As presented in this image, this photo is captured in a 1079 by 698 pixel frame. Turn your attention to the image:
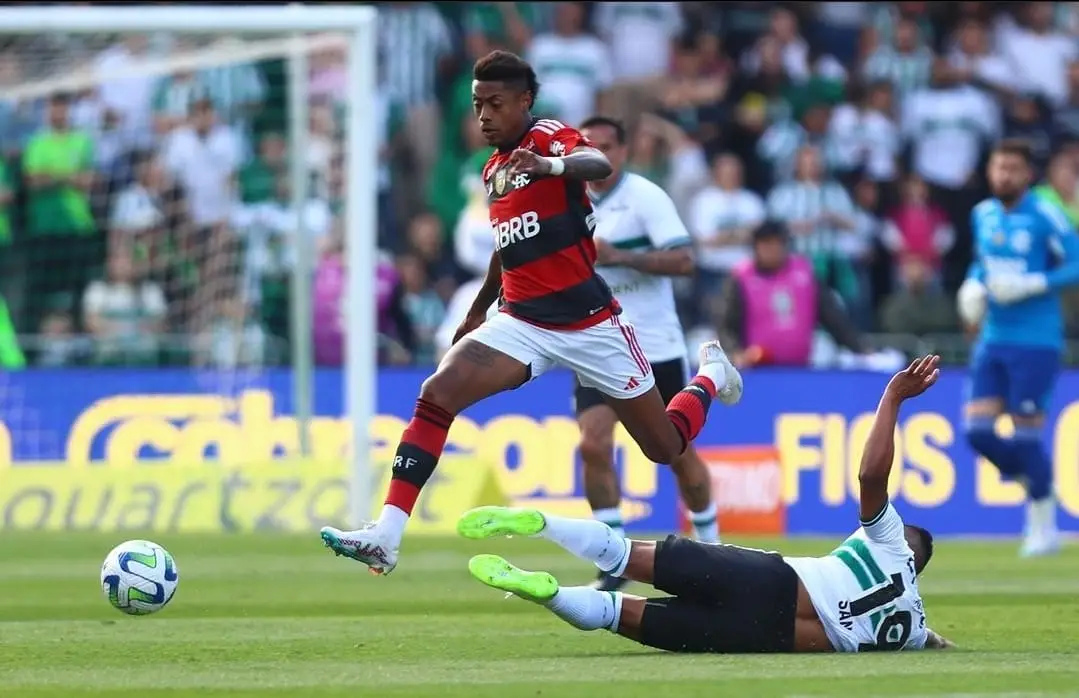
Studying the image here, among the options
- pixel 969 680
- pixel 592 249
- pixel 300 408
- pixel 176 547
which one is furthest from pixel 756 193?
pixel 969 680

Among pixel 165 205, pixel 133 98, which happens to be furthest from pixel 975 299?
pixel 133 98

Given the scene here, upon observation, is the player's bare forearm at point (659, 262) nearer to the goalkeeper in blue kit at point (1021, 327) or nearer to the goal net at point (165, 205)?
the goalkeeper in blue kit at point (1021, 327)

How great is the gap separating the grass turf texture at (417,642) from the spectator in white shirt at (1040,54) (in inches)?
379

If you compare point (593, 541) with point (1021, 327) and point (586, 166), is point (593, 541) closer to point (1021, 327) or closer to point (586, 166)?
point (586, 166)

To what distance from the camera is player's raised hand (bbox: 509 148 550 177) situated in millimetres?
8328

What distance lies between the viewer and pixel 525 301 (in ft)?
29.3

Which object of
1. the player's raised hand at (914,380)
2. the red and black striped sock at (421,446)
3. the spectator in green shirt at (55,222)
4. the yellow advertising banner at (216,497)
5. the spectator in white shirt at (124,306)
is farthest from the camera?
the spectator in green shirt at (55,222)

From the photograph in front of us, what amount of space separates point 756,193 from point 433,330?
148 inches

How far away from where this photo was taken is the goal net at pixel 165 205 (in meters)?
18.8

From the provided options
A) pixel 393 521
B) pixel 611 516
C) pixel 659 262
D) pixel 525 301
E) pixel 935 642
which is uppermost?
pixel 525 301

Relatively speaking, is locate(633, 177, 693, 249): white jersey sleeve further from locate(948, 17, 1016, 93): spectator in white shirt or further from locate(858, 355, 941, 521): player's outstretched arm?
locate(948, 17, 1016, 93): spectator in white shirt

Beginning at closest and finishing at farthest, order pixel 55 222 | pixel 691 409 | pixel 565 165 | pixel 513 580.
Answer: pixel 513 580, pixel 565 165, pixel 691 409, pixel 55 222

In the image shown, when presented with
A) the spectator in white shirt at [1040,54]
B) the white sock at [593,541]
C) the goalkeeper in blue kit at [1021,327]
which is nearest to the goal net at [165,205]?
the goalkeeper in blue kit at [1021,327]

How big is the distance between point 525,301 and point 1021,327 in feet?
22.8
